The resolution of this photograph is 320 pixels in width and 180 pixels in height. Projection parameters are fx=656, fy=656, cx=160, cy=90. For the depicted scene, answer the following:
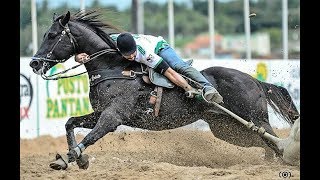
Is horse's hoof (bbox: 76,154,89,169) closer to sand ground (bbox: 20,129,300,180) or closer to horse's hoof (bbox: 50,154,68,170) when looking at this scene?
sand ground (bbox: 20,129,300,180)

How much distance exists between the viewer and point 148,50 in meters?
6.82

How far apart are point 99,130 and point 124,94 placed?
0.57 meters

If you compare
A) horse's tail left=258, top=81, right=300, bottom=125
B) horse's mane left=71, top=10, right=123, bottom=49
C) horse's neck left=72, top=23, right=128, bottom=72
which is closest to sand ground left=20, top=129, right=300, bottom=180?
horse's tail left=258, top=81, right=300, bottom=125

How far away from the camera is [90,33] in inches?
277

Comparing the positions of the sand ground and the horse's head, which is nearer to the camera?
the sand ground

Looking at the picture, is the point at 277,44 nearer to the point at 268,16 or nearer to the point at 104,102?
the point at 268,16

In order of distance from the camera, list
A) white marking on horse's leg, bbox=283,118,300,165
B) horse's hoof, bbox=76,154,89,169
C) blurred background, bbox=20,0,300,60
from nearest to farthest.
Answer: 1. white marking on horse's leg, bbox=283,118,300,165
2. horse's hoof, bbox=76,154,89,169
3. blurred background, bbox=20,0,300,60

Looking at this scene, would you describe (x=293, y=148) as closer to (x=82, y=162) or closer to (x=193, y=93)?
(x=193, y=93)

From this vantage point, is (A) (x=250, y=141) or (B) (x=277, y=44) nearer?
(A) (x=250, y=141)

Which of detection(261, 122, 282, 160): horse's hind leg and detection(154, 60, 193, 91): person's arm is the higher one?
detection(154, 60, 193, 91): person's arm

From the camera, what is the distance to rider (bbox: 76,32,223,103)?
6711mm

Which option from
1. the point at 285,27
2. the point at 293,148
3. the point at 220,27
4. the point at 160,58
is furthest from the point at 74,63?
the point at 220,27

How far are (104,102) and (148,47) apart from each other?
2.42 ft
